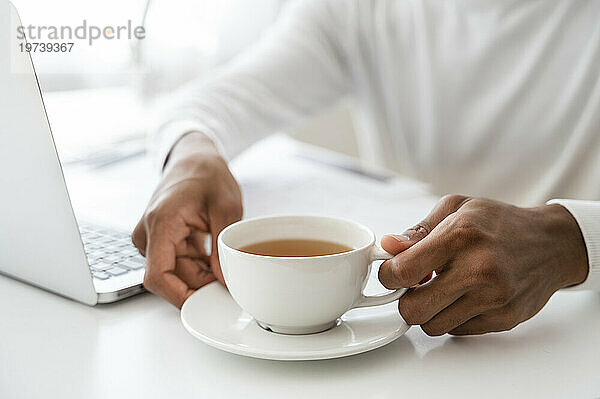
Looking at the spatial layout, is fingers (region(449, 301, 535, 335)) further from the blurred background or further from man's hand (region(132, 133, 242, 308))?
the blurred background

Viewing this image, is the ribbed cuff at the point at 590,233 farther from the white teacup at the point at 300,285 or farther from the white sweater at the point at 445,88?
the white sweater at the point at 445,88

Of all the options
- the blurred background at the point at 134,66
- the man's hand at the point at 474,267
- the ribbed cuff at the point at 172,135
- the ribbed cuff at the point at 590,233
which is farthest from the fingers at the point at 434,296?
the blurred background at the point at 134,66

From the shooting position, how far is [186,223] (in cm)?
77

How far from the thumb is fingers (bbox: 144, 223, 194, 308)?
21 centimetres

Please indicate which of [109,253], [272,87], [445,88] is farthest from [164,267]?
[445,88]

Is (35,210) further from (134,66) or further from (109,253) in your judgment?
(134,66)

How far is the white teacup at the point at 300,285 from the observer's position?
0.58m

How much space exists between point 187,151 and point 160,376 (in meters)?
0.40

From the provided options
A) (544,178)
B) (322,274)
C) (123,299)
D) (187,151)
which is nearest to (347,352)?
(322,274)

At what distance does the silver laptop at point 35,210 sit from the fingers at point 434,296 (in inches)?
11.7

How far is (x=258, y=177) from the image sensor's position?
3.94 feet

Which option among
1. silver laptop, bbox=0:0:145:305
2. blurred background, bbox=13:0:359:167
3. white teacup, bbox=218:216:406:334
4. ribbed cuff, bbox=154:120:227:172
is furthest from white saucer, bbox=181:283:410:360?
blurred background, bbox=13:0:359:167

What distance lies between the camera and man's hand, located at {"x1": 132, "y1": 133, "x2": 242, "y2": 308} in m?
0.71

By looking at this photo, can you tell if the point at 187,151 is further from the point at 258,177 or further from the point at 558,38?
the point at 558,38
